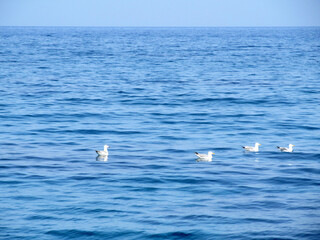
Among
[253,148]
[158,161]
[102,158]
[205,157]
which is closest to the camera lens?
[205,157]

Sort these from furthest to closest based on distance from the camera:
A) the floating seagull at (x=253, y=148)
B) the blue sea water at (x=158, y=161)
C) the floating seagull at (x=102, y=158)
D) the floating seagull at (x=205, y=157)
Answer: the floating seagull at (x=253, y=148) → the floating seagull at (x=102, y=158) → the floating seagull at (x=205, y=157) → the blue sea water at (x=158, y=161)

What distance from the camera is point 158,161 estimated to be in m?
23.2

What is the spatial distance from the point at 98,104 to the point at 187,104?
19.6 ft

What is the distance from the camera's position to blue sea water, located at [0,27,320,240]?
16562 mm

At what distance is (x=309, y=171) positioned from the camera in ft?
71.7

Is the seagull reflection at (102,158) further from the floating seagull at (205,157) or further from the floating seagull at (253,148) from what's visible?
the floating seagull at (253,148)

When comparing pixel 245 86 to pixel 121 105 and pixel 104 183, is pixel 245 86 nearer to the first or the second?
pixel 121 105

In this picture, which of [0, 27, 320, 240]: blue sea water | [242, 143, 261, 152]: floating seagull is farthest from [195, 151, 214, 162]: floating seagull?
[242, 143, 261, 152]: floating seagull

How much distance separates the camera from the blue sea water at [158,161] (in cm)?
1656

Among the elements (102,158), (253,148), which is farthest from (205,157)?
(102,158)

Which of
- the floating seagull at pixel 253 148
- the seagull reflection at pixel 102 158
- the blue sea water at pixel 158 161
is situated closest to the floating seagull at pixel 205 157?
the blue sea water at pixel 158 161

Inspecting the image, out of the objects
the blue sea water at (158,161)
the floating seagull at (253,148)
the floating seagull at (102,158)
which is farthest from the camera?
the floating seagull at (253,148)

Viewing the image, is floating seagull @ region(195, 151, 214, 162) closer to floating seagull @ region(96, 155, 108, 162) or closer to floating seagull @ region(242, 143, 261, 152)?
floating seagull @ region(242, 143, 261, 152)

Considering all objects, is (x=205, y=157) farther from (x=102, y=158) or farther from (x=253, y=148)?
(x=102, y=158)
